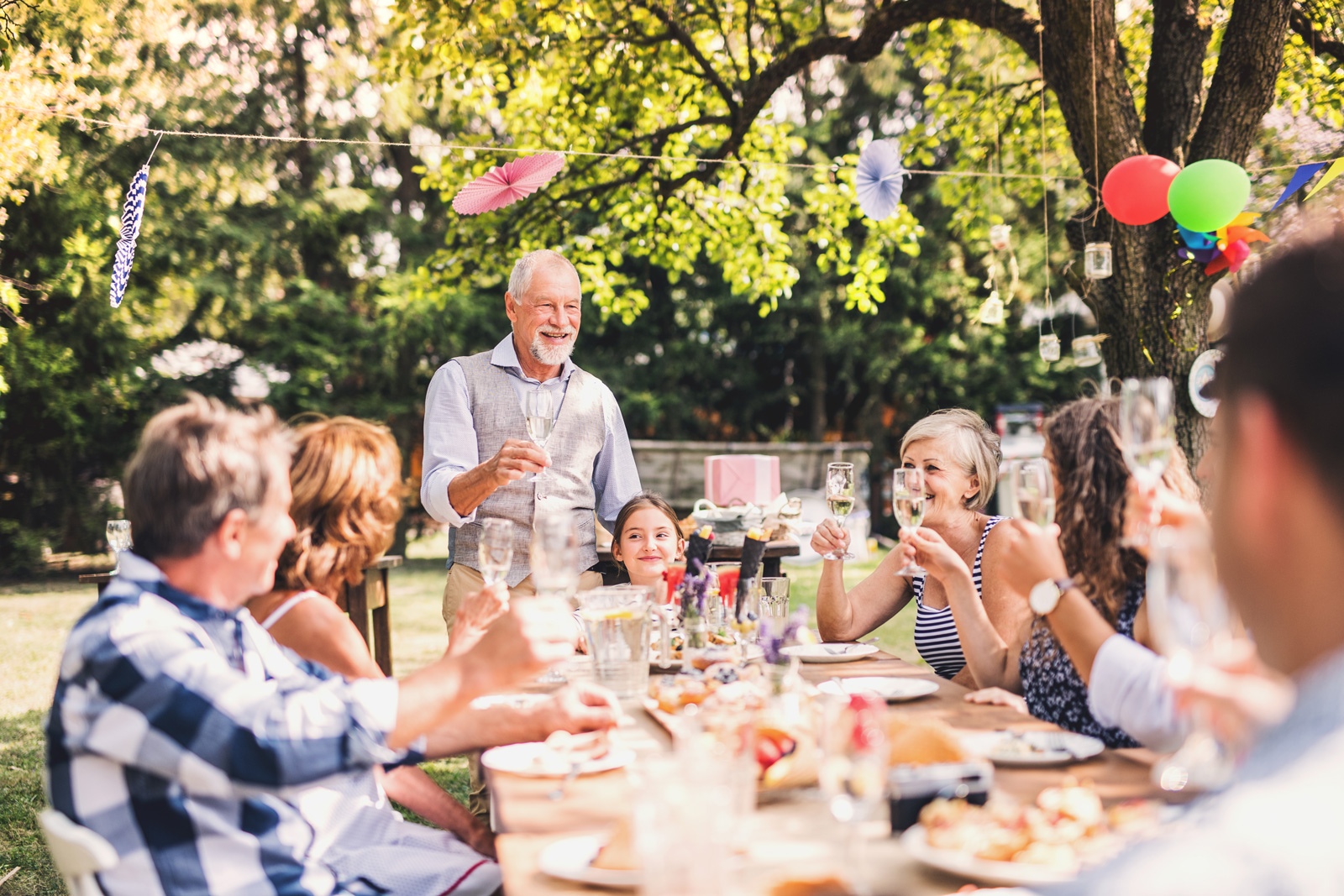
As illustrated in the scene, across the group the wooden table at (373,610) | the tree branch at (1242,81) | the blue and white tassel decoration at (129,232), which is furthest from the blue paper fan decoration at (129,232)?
the tree branch at (1242,81)

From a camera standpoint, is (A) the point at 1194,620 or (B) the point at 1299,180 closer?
(A) the point at 1194,620

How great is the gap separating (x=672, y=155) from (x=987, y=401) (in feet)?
37.3

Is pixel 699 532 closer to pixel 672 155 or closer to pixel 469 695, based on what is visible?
pixel 469 695

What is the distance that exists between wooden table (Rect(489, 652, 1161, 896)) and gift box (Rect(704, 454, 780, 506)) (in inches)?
256

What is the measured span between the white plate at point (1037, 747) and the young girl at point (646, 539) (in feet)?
5.38

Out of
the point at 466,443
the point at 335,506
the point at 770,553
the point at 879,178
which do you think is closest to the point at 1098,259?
the point at 879,178

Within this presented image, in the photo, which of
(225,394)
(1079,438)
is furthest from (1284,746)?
(225,394)

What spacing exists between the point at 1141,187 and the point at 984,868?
12.8 ft

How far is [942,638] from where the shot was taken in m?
3.11

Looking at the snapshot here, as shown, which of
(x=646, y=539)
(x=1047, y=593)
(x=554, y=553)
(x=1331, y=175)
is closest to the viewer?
(x=1047, y=593)

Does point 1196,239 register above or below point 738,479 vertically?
above

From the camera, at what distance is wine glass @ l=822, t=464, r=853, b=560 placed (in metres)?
2.75

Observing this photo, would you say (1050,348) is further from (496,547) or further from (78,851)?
(78,851)

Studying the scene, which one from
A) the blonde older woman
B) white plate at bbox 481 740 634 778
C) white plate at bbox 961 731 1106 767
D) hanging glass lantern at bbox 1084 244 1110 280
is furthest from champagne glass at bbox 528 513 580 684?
hanging glass lantern at bbox 1084 244 1110 280
